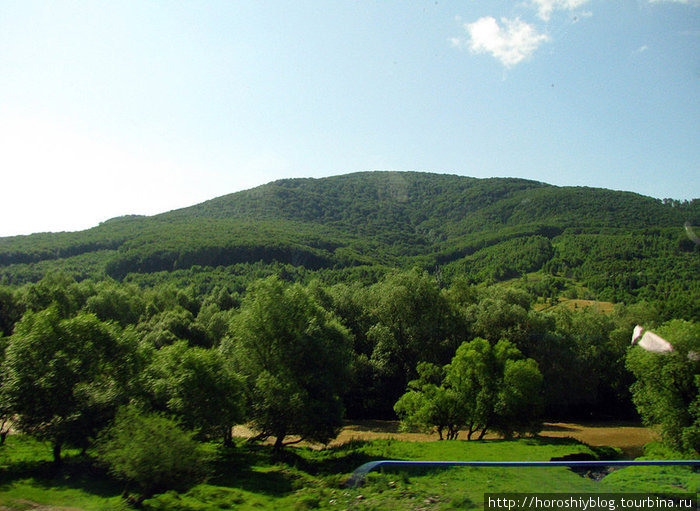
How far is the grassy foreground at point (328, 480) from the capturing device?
784cm

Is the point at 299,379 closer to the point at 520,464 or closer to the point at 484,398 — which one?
the point at 484,398

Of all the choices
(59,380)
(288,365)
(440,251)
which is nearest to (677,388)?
(288,365)

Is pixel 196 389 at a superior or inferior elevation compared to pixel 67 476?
superior

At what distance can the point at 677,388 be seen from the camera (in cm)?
2159

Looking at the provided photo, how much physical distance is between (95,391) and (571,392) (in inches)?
1691

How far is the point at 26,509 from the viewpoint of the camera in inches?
459

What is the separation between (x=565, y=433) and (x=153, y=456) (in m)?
35.4

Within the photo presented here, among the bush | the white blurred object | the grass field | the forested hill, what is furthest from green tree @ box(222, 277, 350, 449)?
the forested hill

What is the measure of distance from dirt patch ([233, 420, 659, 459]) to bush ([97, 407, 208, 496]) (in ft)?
55.7

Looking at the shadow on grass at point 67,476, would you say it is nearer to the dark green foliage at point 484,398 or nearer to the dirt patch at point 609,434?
the dark green foliage at point 484,398

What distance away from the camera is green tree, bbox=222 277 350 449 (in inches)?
834

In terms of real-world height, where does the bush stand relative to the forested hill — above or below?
below

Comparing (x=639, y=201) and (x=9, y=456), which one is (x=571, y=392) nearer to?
(x=9, y=456)

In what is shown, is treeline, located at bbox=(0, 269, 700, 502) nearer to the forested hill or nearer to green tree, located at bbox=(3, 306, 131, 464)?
green tree, located at bbox=(3, 306, 131, 464)
